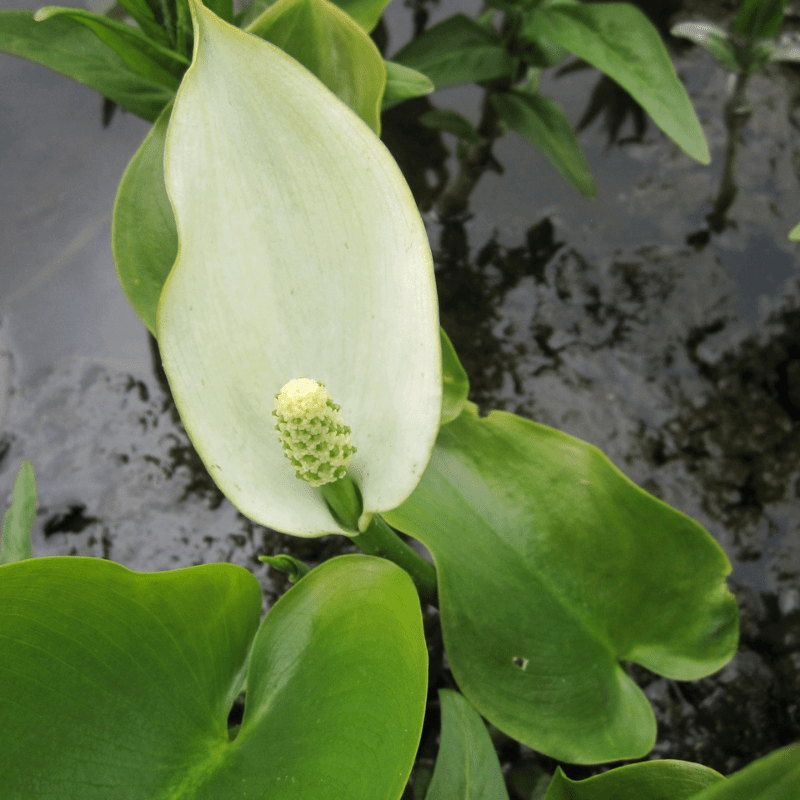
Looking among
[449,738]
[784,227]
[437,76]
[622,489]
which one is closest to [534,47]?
[437,76]

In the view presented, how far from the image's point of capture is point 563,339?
71 cm

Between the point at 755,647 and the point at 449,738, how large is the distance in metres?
0.29

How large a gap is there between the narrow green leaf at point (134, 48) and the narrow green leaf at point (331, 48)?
7cm

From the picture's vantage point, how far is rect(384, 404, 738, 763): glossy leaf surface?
17.0 inches

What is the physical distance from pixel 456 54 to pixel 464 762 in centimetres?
58

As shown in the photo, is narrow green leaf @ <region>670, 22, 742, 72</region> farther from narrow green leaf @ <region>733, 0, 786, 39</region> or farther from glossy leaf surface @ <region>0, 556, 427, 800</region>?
glossy leaf surface @ <region>0, 556, 427, 800</region>

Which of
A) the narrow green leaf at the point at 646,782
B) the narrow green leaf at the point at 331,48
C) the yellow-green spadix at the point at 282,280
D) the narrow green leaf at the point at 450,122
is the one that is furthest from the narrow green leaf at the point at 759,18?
the narrow green leaf at the point at 646,782

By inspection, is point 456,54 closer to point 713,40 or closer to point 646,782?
point 713,40

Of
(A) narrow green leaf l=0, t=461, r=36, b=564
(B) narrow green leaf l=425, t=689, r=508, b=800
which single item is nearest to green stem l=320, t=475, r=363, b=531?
(B) narrow green leaf l=425, t=689, r=508, b=800

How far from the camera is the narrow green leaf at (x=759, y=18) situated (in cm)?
65

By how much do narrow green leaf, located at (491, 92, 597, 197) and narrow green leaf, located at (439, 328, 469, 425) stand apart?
1.09 feet

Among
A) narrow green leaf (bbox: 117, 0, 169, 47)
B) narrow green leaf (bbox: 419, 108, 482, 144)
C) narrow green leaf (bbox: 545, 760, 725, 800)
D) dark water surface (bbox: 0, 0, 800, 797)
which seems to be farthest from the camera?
narrow green leaf (bbox: 419, 108, 482, 144)

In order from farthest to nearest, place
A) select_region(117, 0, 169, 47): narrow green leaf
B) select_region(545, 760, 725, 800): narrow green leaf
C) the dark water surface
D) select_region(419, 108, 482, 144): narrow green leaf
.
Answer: select_region(419, 108, 482, 144): narrow green leaf < the dark water surface < select_region(117, 0, 169, 47): narrow green leaf < select_region(545, 760, 725, 800): narrow green leaf

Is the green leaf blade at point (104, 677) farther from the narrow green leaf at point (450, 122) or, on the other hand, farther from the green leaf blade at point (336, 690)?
the narrow green leaf at point (450, 122)
